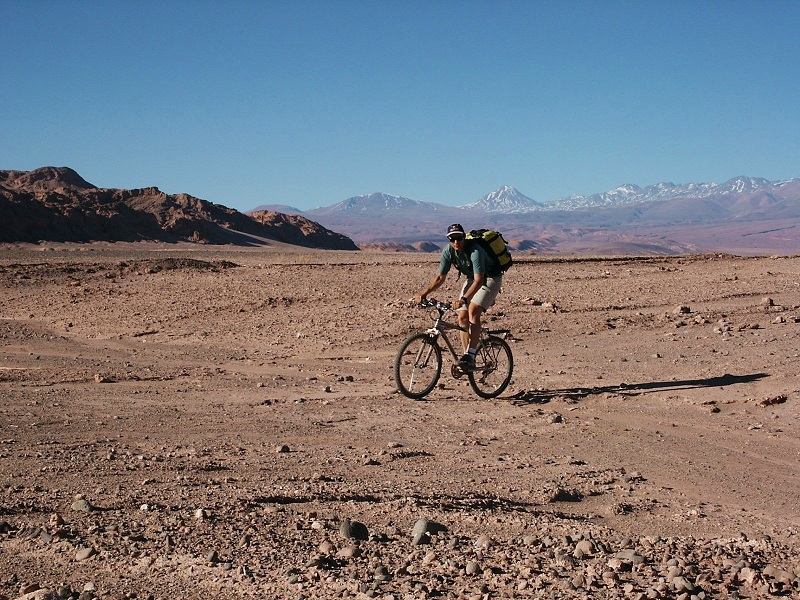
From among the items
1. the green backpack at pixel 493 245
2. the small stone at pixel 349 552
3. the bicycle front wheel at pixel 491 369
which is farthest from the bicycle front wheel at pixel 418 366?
the small stone at pixel 349 552

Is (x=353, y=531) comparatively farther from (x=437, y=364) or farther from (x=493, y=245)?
(x=493, y=245)

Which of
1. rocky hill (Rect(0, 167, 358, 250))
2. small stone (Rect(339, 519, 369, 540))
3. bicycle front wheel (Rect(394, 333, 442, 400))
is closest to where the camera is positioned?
small stone (Rect(339, 519, 369, 540))

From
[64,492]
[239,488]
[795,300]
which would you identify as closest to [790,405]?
[239,488]

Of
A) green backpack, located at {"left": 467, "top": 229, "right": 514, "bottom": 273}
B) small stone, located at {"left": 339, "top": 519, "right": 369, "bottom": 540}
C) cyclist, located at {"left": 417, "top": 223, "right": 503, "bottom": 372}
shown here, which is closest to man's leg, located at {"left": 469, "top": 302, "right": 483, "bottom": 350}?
cyclist, located at {"left": 417, "top": 223, "right": 503, "bottom": 372}


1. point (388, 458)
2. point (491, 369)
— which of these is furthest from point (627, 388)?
point (388, 458)

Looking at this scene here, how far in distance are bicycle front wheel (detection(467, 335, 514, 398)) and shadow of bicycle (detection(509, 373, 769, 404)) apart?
238mm

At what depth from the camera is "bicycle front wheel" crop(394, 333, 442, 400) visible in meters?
9.33

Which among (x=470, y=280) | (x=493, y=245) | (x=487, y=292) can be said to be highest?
(x=493, y=245)

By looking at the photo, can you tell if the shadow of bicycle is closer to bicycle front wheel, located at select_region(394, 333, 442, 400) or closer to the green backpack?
bicycle front wheel, located at select_region(394, 333, 442, 400)

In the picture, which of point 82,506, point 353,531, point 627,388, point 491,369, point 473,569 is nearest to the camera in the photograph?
point 473,569

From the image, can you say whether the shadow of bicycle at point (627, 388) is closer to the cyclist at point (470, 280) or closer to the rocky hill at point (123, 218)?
the cyclist at point (470, 280)

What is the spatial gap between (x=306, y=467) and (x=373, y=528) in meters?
1.61

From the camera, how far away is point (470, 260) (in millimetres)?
9383

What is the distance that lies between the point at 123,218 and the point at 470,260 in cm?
4833
